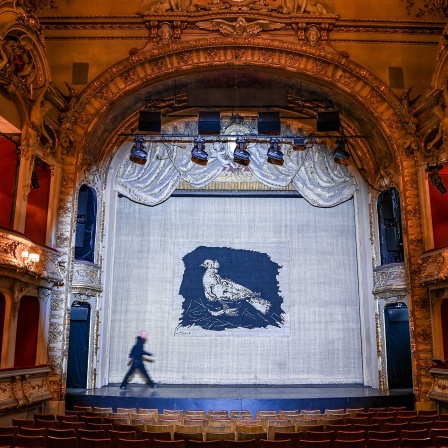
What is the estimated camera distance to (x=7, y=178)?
1039 centimetres

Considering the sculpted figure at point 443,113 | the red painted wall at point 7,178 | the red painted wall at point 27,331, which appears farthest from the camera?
the sculpted figure at point 443,113

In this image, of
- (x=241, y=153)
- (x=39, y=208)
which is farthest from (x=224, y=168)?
(x=39, y=208)

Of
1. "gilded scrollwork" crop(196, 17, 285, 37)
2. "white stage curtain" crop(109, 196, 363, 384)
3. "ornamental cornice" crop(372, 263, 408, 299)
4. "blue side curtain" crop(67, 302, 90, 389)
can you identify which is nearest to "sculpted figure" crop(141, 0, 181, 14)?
"gilded scrollwork" crop(196, 17, 285, 37)

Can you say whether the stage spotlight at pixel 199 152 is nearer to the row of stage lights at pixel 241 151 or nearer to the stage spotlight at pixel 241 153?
the row of stage lights at pixel 241 151

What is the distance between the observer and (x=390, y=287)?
12.4 metres

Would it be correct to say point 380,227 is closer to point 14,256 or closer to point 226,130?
point 226,130

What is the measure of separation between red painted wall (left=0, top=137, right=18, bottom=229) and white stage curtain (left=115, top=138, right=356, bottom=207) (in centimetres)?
371

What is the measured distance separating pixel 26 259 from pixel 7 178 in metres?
2.03

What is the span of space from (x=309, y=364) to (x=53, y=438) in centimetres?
978

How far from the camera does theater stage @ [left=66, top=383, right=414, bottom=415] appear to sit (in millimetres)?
10195

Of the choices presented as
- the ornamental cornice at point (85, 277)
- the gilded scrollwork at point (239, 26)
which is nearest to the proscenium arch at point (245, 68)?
the gilded scrollwork at point (239, 26)

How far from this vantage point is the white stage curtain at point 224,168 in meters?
13.9

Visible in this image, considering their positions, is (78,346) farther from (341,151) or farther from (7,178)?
(341,151)

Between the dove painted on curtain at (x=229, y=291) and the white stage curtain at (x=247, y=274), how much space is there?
0.13 meters
